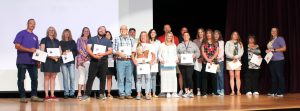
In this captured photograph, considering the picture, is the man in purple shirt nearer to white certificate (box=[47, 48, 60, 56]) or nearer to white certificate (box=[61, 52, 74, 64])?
white certificate (box=[47, 48, 60, 56])

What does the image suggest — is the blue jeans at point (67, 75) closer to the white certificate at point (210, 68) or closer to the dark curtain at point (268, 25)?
the white certificate at point (210, 68)

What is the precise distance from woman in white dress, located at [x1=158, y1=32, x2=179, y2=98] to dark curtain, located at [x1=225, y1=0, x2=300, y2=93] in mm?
1837

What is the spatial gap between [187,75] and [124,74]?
1.20 meters

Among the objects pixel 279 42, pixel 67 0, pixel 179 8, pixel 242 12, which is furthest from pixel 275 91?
pixel 67 0

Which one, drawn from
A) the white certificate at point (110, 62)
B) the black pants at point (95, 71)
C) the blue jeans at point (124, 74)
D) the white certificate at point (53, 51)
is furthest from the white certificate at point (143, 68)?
the white certificate at point (53, 51)

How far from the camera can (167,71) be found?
8.35m

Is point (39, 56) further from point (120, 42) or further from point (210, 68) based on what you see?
point (210, 68)

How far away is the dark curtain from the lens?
9.68m

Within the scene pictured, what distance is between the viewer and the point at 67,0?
886 centimetres

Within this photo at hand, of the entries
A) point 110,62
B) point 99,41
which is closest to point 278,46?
point 110,62

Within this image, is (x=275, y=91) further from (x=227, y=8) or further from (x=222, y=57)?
(x=227, y=8)

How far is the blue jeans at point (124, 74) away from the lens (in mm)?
8031

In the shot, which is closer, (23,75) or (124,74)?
(23,75)

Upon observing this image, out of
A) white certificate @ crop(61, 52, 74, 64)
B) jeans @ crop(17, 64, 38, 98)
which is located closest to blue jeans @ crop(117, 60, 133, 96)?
white certificate @ crop(61, 52, 74, 64)
